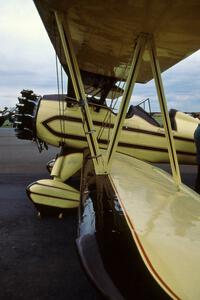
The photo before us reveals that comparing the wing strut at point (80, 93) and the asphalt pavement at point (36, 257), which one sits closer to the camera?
the asphalt pavement at point (36, 257)

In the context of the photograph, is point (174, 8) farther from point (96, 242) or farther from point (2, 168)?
point (2, 168)

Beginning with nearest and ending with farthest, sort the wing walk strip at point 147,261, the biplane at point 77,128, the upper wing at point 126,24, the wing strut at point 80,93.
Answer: the wing walk strip at point 147,261 < the upper wing at point 126,24 < the wing strut at point 80,93 < the biplane at point 77,128

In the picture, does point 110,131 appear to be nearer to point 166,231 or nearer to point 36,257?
point 36,257

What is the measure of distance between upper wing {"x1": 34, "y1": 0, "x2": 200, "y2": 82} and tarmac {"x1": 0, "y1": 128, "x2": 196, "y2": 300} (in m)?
2.11

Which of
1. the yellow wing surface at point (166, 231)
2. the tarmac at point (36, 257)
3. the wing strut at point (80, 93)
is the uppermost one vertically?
the wing strut at point (80, 93)

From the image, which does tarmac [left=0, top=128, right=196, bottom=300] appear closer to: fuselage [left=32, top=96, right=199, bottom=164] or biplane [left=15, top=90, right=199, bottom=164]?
biplane [left=15, top=90, right=199, bottom=164]

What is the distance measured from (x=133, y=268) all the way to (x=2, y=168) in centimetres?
838

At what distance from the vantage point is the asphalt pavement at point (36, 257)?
304cm

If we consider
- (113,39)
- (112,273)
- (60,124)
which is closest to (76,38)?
(113,39)

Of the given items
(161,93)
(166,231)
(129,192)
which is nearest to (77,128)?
(161,93)

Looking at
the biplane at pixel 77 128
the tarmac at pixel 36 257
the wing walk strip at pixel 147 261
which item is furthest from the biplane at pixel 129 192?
the biplane at pixel 77 128

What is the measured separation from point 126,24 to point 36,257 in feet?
8.03

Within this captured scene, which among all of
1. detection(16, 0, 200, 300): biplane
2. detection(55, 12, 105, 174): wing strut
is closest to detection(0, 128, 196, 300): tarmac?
detection(16, 0, 200, 300): biplane

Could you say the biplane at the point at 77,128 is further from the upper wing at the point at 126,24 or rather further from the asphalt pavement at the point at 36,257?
the upper wing at the point at 126,24
